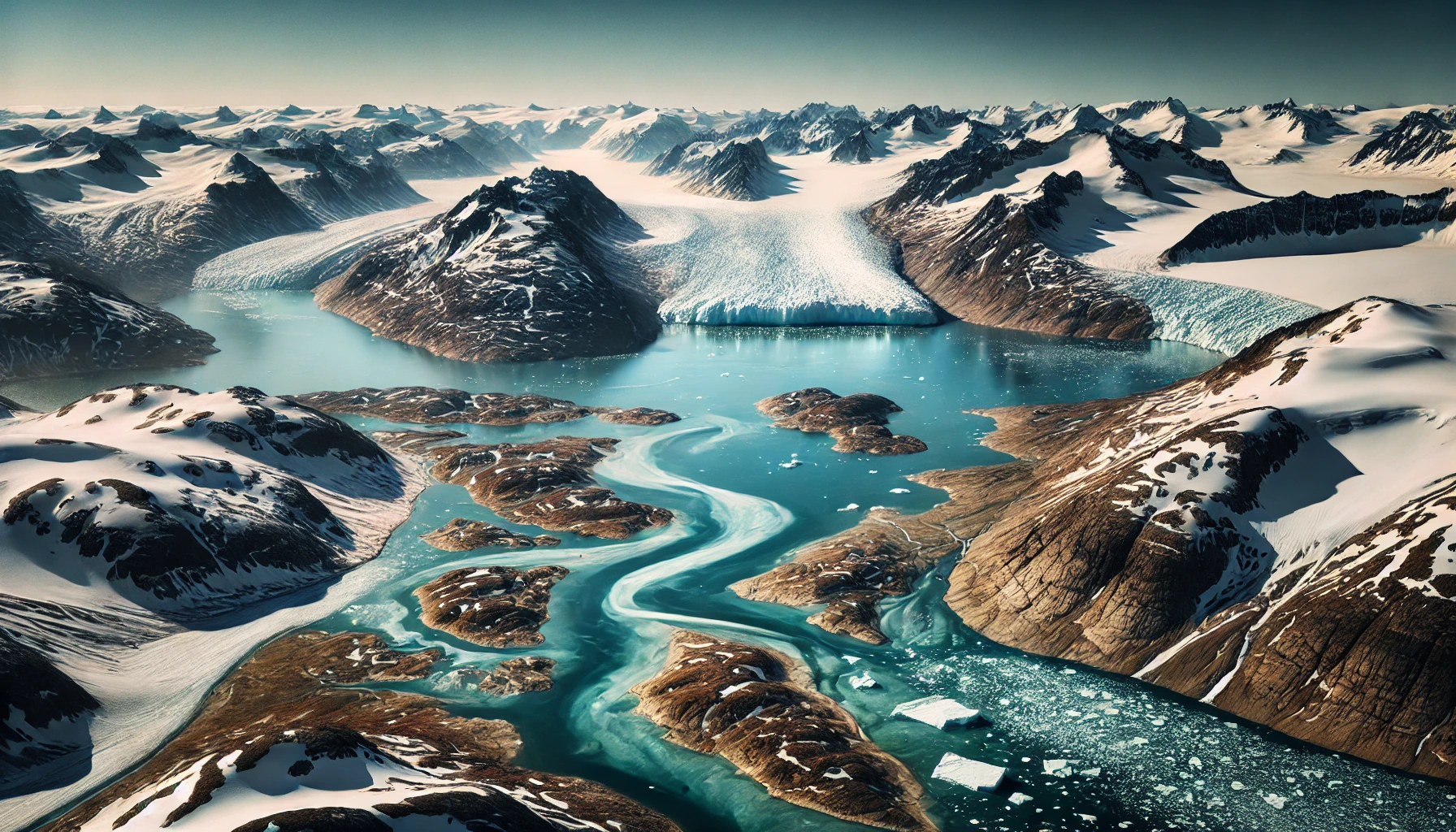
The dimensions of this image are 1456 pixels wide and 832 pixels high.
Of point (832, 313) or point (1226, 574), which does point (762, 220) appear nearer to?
point (832, 313)

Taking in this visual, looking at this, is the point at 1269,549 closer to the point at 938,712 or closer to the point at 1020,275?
the point at 938,712

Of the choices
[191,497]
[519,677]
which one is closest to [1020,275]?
[519,677]

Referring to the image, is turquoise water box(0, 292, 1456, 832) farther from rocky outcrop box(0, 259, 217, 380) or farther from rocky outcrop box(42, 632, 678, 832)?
rocky outcrop box(0, 259, 217, 380)

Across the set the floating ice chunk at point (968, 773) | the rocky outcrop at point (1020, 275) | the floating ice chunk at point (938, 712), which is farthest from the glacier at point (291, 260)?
the floating ice chunk at point (968, 773)

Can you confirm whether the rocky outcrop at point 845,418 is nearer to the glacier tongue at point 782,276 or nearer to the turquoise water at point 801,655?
the turquoise water at point 801,655

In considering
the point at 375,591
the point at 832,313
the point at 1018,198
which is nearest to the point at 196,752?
the point at 375,591

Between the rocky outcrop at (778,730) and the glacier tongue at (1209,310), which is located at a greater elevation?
the glacier tongue at (1209,310)
